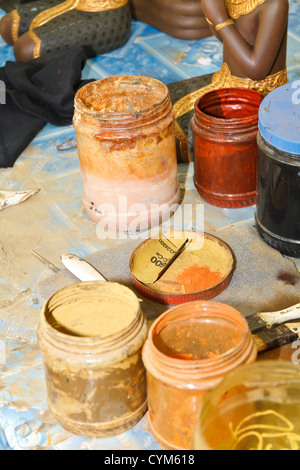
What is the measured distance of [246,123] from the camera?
2.28 meters

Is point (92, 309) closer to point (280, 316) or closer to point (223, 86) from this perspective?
point (280, 316)

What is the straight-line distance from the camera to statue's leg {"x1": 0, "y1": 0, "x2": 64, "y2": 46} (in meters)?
3.60

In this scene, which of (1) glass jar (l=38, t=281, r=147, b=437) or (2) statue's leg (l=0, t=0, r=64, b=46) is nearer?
(1) glass jar (l=38, t=281, r=147, b=437)

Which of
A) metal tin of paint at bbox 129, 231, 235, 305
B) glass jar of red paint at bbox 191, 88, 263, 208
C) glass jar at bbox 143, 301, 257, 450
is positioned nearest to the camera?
glass jar at bbox 143, 301, 257, 450

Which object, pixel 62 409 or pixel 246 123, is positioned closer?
pixel 62 409

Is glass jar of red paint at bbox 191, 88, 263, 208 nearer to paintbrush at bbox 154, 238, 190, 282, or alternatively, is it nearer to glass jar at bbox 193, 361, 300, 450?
paintbrush at bbox 154, 238, 190, 282

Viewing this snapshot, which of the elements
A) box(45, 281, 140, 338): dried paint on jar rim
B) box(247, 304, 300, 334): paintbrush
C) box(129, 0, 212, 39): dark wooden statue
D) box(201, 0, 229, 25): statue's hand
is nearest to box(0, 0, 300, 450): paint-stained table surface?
box(129, 0, 212, 39): dark wooden statue

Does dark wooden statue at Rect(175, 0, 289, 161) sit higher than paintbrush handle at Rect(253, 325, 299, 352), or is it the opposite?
dark wooden statue at Rect(175, 0, 289, 161)

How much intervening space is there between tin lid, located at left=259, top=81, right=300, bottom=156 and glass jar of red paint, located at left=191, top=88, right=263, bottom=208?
0.14 metres

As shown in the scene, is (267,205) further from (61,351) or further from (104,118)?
(61,351)

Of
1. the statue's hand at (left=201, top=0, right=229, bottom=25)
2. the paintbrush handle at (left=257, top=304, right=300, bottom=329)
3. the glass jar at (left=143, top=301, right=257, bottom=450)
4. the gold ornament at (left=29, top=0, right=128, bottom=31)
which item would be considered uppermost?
the statue's hand at (left=201, top=0, right=229, bottom=25)

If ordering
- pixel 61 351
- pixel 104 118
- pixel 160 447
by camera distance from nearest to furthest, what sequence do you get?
pixel 61 351, pixel 160 447, pixel 104 118
